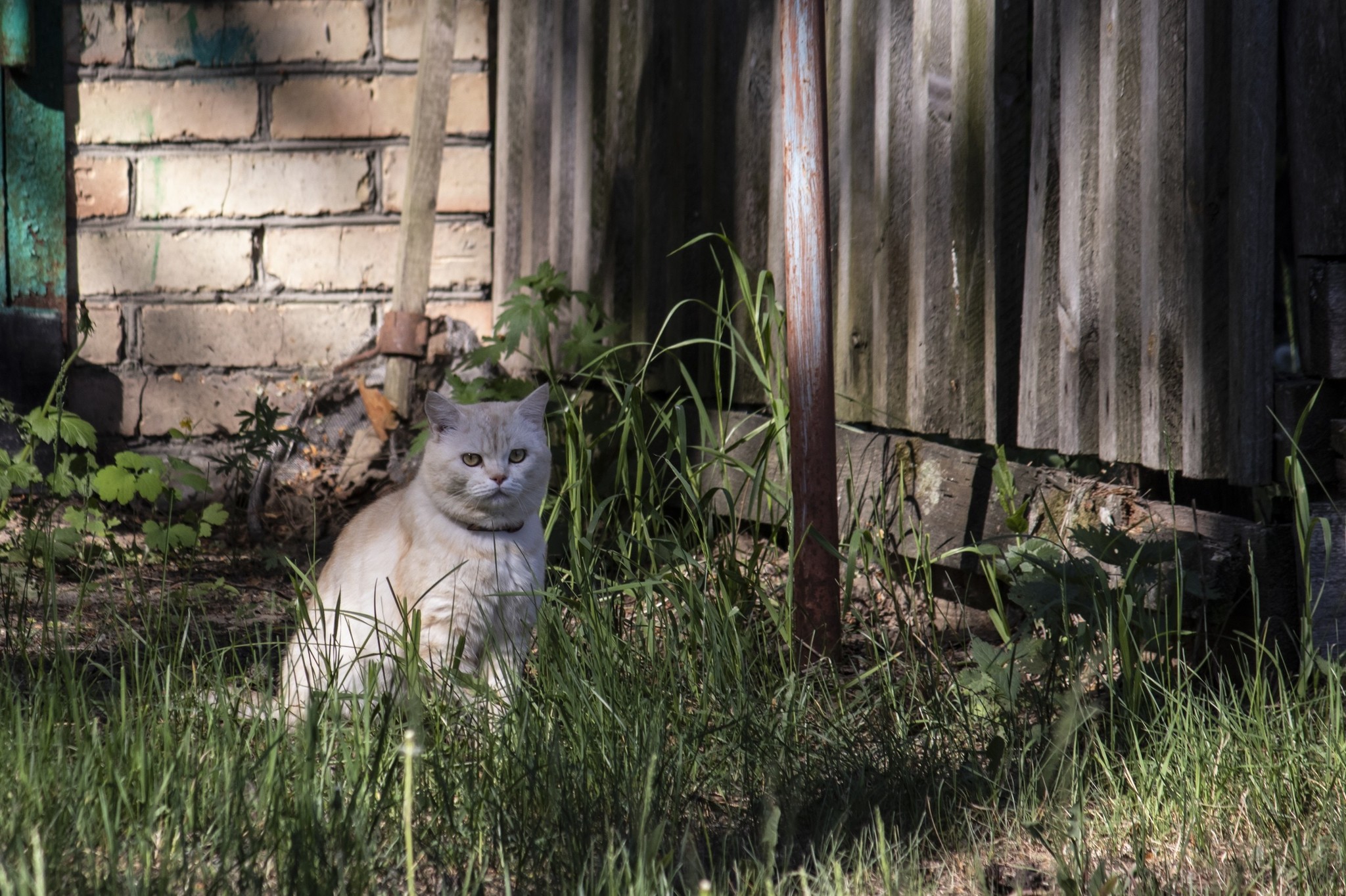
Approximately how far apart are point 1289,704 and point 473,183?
3720 mm

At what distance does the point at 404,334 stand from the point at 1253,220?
319 centimetres

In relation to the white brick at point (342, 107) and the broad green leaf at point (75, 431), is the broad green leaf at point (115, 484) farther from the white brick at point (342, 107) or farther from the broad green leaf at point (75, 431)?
the white brick at point (342, 107)

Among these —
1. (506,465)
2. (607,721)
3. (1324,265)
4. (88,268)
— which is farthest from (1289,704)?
(88,268)

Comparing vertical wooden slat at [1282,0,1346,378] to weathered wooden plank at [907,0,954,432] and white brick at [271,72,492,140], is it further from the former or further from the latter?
white brick at [271,72,492,140]

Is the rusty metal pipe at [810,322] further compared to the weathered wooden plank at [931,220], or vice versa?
the weathered wooden plank at [931,220]

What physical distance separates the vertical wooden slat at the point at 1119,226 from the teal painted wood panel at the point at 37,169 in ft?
13.1

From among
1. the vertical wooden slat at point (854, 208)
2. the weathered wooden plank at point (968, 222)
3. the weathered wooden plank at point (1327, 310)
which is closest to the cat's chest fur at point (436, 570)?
the vertical wooden slat at point (854, 208)

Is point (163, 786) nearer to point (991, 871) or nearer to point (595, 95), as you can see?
point (991, 871)

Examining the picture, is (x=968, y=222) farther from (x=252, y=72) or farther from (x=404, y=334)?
(x=252, y=72)

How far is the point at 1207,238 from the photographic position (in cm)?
217

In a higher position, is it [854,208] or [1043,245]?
[854,208]

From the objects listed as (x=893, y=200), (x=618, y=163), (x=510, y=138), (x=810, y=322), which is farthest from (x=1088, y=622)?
(x=510, y=138)

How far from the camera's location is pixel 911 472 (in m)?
3.07

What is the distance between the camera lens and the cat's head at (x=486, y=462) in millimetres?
2721
